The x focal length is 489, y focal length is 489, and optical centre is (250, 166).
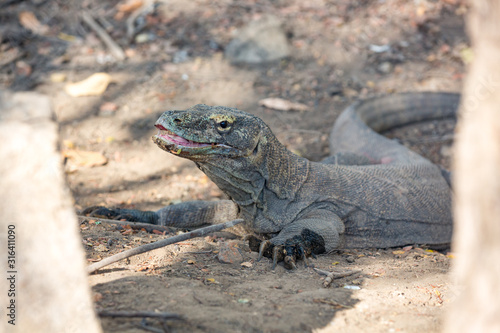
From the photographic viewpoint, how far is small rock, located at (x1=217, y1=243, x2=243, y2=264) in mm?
3551

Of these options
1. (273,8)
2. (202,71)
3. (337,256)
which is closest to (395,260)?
(337,256)

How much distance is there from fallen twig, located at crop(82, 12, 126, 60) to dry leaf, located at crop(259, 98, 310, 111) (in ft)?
8.88

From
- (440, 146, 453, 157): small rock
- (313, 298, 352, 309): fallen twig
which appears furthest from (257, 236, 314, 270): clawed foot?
(440, 146, 453, 157): small rock

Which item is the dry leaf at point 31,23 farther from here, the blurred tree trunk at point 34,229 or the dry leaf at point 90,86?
the blurred tree trunk at point 34,229

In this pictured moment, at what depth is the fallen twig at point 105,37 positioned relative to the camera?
8391 mm

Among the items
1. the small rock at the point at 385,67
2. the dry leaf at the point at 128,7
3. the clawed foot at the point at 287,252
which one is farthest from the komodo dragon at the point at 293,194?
the dry leaf at the point at 128,7

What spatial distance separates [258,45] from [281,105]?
1.63 m

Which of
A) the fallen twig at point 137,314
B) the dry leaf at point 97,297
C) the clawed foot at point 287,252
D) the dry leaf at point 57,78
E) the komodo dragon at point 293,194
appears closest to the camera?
the fallen twig at point 137,314


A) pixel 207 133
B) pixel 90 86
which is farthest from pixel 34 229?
pixel 90 86

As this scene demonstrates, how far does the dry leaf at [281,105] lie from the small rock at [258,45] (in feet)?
4.03

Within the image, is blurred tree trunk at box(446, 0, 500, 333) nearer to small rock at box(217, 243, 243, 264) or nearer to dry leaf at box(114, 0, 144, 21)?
small rock at box(217, 243, 243, 264)

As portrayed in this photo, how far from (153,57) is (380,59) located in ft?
13.2

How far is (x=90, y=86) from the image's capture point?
7512 millimetres

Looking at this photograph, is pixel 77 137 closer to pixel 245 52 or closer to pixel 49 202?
pixel 245 52
